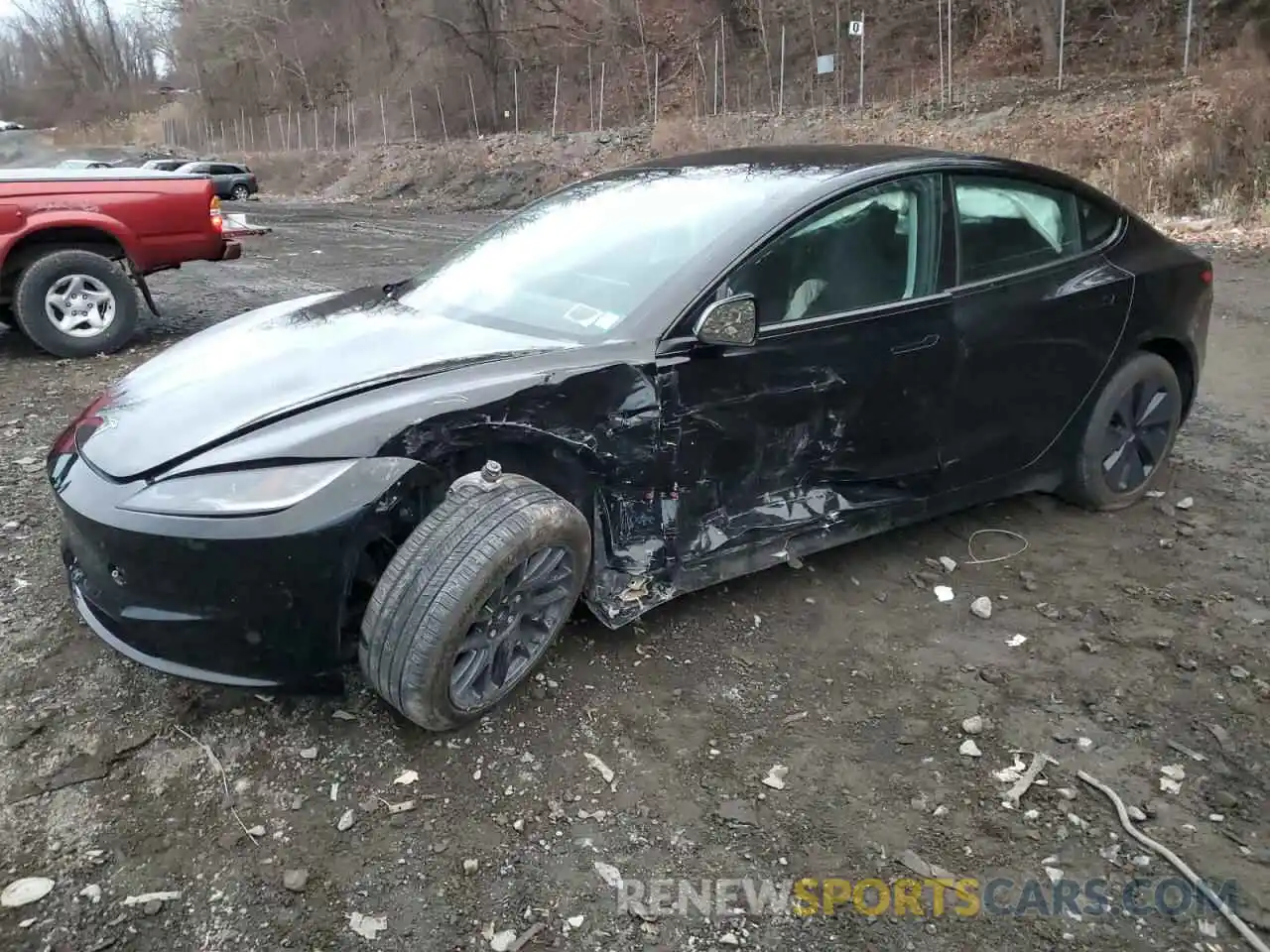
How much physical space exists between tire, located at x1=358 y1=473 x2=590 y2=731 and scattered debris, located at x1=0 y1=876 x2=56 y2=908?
0.82 m

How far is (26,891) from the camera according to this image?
219 centimetres

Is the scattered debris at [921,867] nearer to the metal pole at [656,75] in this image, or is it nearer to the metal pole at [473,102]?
the metal pole at [656,75]

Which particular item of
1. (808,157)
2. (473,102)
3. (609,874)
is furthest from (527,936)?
(473,102)

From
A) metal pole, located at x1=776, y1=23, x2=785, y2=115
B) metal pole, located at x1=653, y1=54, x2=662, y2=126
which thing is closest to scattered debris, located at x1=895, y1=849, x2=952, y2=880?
metal pole, located at x1=776, y1=23, x2=785, y2=115

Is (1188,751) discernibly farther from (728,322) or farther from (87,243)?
(87,243)

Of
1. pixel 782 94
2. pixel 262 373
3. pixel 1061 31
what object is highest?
pixel 1061 31

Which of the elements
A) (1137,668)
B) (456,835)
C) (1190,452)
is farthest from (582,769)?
(1190,452)

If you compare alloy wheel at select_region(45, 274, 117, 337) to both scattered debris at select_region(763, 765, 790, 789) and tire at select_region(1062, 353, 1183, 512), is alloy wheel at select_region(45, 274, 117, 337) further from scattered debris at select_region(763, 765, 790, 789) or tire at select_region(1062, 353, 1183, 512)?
tire at select_region(1062, 353, 1183, 512)

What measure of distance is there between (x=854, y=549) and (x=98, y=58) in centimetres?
10252

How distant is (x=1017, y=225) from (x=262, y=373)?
2761 mm

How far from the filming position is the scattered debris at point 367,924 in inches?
83.4

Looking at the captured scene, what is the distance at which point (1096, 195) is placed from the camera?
161 inches

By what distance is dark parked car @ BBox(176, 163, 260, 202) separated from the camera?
104ft

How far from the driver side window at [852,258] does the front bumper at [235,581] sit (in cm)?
132
